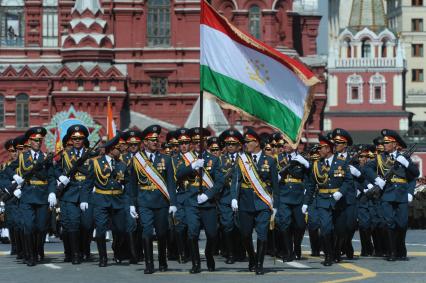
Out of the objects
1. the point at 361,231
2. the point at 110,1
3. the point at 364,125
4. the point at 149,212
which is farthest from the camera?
the point at 364,125

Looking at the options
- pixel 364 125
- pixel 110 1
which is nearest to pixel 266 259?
pixel 110 1

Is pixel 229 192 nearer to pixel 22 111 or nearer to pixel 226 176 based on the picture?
pixel 226 176

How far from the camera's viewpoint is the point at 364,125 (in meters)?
98.6

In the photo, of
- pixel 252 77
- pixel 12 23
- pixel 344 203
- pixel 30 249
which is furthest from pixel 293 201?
pixel 12 23

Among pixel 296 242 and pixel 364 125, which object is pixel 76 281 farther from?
pixel 364 125

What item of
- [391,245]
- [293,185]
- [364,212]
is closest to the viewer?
[391,245]

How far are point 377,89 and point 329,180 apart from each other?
255ft

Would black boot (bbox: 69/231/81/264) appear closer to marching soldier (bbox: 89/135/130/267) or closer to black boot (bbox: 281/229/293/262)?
marching soldier (bbox: 89/135/130/267)

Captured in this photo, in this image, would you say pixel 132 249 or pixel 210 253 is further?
pixel 132 249

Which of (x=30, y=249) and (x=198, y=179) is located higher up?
(x=198, y=179)

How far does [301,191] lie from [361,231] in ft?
5.00

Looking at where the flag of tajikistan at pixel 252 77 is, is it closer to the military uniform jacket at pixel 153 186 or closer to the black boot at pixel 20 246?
the military uniform jacket at pixel 153 186

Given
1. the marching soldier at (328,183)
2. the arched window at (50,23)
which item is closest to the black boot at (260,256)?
the marching soldier at (328,183)

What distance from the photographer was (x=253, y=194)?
20594mm
